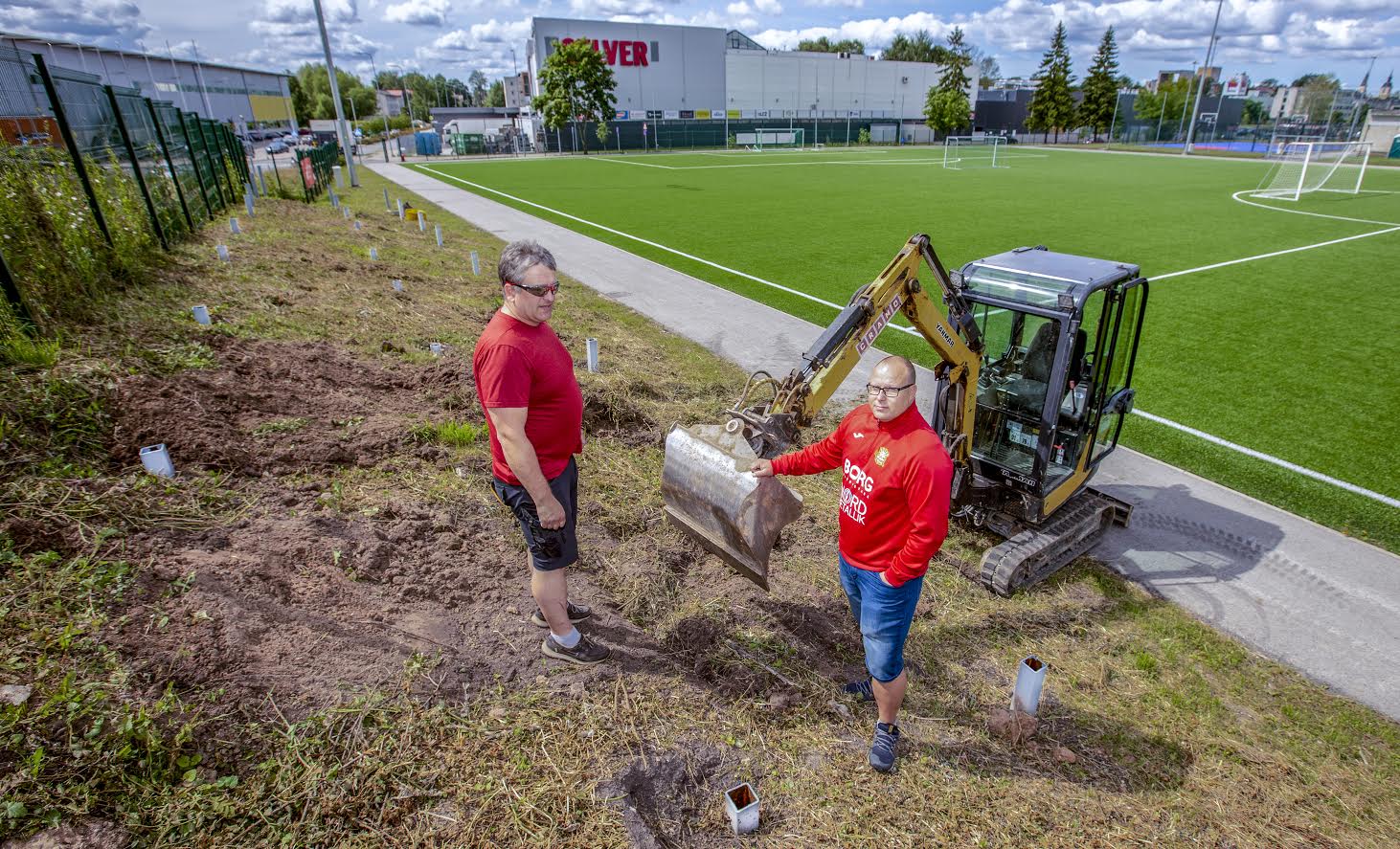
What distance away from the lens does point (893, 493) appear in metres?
3.29

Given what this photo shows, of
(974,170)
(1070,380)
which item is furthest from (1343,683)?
(974,170)

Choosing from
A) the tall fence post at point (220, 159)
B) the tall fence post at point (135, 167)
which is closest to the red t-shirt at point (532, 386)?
the tall fence post at point (135, 167)

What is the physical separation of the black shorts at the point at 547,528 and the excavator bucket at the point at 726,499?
2.24 ft

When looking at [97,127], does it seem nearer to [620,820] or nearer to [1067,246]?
[620,820]

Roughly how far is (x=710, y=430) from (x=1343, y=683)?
4457 mm

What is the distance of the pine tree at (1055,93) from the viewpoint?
75.4 metres

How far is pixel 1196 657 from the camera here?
15.2 feet

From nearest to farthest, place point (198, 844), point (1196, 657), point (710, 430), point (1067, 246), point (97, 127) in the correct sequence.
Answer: point (198, 844), point (710, 430), point (1196, 657), point (97, 127), point (1067, 246)

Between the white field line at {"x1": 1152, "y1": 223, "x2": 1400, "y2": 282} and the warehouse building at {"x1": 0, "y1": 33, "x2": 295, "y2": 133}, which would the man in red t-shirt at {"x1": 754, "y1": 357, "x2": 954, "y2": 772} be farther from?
the warehouse building at {"x1": 0, "y1": 33, "x2": 295, "y2": 133}

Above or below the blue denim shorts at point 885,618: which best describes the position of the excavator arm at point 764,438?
above

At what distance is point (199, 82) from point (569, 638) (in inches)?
3137

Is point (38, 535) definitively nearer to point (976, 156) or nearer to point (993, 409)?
point (993, 409)

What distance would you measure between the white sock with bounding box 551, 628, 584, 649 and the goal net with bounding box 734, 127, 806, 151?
7442 cm

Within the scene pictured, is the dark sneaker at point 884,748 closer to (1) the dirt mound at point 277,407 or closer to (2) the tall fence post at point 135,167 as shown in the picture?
(1) the dirt mound at point 277,407
